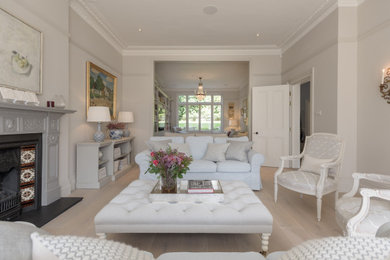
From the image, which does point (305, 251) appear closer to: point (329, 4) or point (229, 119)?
point (329, 4)

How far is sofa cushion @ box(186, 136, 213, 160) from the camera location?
4004mm

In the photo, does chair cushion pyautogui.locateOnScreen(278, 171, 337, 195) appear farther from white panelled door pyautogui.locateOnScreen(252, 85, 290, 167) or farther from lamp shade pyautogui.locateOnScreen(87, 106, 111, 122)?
lamp shade pyautogui.locateOnScreen(87, 106, 111, 122)

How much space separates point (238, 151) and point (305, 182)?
4.17 ft

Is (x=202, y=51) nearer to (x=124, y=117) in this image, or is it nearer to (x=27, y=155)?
(x=124, y=117)

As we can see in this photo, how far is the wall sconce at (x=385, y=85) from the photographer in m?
2.85

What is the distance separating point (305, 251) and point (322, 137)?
2.83 meters

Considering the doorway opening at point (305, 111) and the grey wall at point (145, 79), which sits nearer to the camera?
the grey wall at point (145, 79)

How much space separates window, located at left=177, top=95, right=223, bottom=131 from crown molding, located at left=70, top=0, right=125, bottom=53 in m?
6.31

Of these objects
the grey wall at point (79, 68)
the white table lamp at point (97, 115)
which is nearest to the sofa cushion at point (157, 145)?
the white table lamp at point (97, 115)

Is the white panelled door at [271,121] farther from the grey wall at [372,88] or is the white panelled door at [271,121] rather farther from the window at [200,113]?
the window at [200,113]

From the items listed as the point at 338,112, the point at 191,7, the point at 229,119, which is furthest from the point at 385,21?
the point at 229,119

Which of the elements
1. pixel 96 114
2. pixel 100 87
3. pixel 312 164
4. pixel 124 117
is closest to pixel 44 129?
pixel 96 114

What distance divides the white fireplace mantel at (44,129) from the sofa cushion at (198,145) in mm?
2125

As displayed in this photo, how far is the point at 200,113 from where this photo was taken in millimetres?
11664
